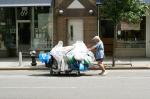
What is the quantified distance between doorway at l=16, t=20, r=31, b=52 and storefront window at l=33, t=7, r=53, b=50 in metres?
0.50

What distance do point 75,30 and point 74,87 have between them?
13437 millimetres

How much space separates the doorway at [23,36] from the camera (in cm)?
2970

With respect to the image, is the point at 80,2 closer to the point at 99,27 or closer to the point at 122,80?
the point at 99,27

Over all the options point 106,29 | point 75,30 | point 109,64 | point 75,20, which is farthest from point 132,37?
point 109,64

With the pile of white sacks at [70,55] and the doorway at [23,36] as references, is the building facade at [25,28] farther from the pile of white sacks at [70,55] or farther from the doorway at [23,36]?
the pile of white sacks at [70,55]

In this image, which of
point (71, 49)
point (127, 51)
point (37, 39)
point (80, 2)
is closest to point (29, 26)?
point (37, 39)

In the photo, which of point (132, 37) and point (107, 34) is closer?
point (132, 37)

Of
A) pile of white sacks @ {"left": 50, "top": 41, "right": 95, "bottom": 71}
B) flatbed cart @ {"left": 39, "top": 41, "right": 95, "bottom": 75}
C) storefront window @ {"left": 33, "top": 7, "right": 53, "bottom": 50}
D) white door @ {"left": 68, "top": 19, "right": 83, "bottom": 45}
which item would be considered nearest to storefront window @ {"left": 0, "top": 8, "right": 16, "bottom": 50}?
storefront window @ {"left": 33, "top": 7, "right": 53, "bottom": 50}

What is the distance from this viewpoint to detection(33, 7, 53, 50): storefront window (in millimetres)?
29062

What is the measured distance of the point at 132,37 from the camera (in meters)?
28.6

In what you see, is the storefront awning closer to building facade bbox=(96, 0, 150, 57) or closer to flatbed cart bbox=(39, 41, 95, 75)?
building facade bbox=(96, 0, 150, 57)

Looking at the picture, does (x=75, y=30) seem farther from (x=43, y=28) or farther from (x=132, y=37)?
(x=132, y=37)

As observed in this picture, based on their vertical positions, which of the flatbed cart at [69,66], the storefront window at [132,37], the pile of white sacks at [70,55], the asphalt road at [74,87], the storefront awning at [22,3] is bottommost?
the asphalt road at [74,87]

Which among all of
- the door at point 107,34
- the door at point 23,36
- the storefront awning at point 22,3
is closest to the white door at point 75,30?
the door at point 107,34
